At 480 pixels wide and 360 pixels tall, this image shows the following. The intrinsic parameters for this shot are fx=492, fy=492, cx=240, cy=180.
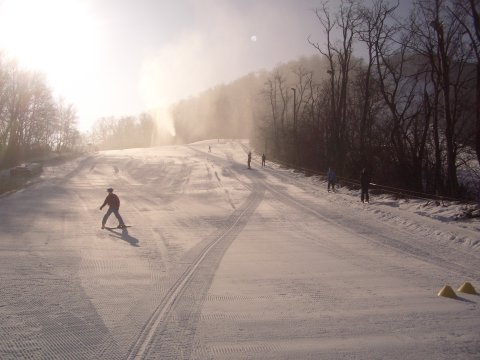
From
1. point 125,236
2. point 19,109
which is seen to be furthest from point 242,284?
point 19,109

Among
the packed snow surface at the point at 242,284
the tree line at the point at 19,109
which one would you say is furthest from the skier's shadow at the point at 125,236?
the tree line at the point at 19,109

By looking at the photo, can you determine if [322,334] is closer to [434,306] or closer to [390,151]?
[434,306]

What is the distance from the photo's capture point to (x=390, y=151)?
110ft

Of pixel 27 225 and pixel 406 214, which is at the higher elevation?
pixel 406 214

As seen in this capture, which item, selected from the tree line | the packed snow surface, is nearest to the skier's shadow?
the packed snow surface

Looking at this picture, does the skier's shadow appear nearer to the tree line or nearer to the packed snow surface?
the packed snow surface

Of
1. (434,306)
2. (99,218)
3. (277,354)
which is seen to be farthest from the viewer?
(99,218)

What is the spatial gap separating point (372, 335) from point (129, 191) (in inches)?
1177

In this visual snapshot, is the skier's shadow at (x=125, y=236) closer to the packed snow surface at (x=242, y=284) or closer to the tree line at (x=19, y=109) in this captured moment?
the packed snow surface at (x=242, y=284)

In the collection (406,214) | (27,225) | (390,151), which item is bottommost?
(27,225)

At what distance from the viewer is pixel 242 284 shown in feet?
30.3

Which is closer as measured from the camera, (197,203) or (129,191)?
(197,203)

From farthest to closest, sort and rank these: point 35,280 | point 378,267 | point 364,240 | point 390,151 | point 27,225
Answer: point 390,151 < point 27,225 < point 364,240 < point 378,267 < point 35,280

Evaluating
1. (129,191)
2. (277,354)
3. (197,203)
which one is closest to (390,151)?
(197,203)
